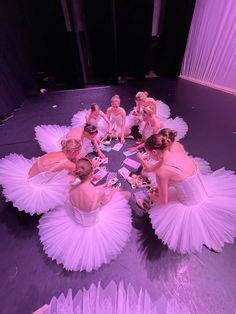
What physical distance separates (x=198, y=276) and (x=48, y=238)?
3.59 feet

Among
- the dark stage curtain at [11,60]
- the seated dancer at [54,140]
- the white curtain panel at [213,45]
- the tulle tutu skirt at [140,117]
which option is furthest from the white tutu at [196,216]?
the dark stage curtain at [11,60]

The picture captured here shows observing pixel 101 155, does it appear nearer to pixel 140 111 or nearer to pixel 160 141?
pixel 140 111

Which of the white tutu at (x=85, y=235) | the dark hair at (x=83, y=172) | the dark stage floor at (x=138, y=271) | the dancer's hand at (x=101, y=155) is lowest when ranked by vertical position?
the dark stage floor at (x=138, y=271)

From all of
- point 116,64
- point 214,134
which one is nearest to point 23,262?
point 214,134

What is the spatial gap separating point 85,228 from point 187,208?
73cm

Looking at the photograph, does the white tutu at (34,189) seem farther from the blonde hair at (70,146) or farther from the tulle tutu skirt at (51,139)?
the tulle tutu skirt at (51,139)

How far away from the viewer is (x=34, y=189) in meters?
1.69

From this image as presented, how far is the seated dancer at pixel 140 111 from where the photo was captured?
236 cm

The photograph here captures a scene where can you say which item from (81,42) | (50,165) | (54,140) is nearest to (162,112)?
(54,140)

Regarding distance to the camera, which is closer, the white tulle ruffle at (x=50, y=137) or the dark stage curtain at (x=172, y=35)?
the white tulle ruffle at (x=50, y=137)

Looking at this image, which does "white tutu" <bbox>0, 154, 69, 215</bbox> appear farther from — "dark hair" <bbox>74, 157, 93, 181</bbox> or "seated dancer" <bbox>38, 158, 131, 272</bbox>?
"dark hair" <bbox>74, 157, 93, 181</bbox>

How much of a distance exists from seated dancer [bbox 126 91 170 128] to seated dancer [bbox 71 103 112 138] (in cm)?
30

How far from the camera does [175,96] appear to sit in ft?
11.2

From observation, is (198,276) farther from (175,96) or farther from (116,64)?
(116,64)
